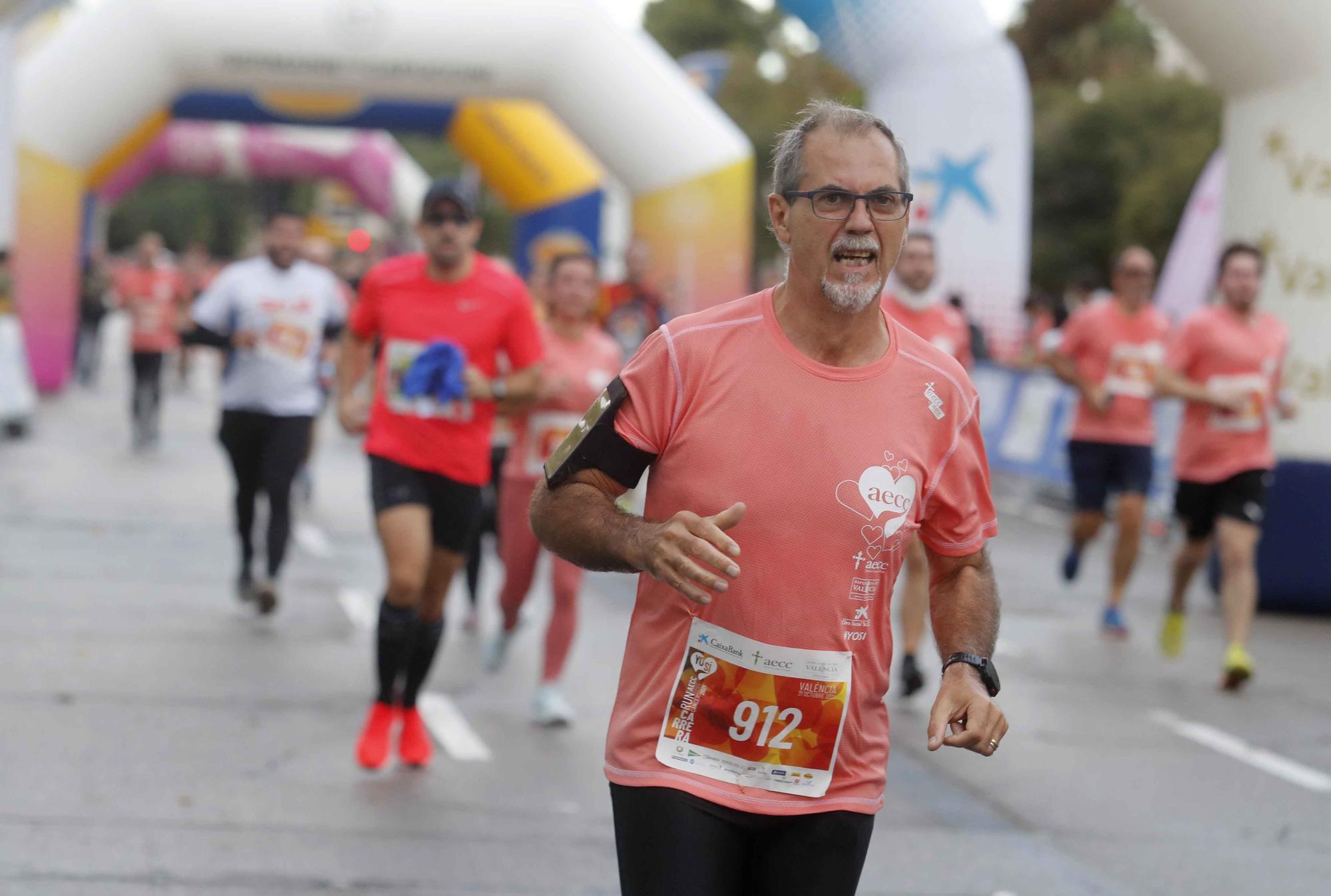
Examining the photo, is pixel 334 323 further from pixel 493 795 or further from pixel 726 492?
pixel 726 492

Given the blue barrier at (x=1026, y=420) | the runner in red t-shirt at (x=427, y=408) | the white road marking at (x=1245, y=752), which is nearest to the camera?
the runner in red t-shirt at (x=427, y=408)

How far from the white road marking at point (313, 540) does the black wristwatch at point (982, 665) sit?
9.21m

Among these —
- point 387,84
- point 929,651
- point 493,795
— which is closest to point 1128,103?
point 387,84

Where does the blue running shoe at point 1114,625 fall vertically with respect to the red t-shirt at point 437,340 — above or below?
below

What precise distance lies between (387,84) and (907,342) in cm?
1825

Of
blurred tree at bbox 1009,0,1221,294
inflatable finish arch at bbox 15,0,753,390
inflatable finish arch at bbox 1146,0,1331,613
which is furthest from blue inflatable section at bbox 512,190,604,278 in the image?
blurred tree at bbox 1009,0,1221,294

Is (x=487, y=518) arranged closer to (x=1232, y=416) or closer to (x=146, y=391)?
(x=1232, y=416)

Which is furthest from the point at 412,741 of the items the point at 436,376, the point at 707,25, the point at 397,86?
the point at 707,25

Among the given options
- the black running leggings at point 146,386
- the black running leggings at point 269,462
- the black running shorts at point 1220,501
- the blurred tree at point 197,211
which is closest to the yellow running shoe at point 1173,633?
the black running shorts at point 1220,501

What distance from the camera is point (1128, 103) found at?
45.8 metres

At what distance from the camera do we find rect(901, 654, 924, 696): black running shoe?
7824 mm

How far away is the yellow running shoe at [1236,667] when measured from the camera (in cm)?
858

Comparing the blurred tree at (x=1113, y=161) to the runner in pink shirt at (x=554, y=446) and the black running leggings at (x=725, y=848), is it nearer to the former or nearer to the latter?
the runner in pink shirt at (x=554, y=446)

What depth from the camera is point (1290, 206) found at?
1111 cm
